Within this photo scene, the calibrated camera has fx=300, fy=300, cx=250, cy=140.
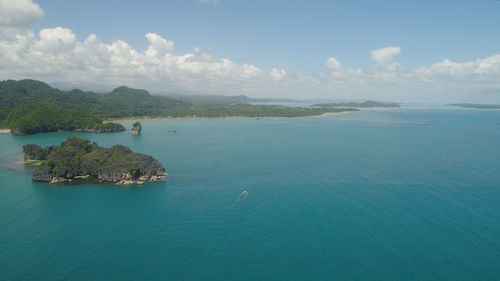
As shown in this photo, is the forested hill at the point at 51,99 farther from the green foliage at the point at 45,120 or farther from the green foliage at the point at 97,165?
the green foliage at the point at 97,165

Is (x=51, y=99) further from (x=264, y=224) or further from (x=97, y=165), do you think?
(x=264, y=224)

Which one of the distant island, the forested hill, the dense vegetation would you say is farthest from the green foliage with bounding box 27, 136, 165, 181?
the forested hill

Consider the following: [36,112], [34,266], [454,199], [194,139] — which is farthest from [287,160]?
[36,112]

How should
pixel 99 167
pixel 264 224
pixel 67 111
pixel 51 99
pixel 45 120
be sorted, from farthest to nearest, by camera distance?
pixel 51 99 < pixel 67 111 < pixel 45 120 < pixel 99 167 < pixel 264 224

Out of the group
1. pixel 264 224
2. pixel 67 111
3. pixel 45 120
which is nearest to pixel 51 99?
pixel 67 111

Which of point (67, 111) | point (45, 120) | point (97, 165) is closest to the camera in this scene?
point (97, 165)

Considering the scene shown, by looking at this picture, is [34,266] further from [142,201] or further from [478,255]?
[478,255]

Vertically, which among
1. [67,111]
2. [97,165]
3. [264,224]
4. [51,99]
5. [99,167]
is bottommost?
[264,224]
